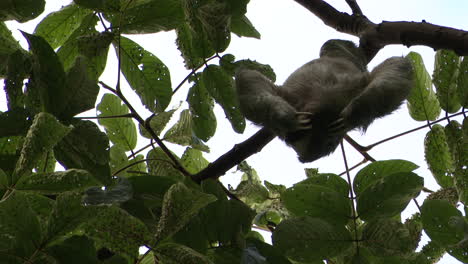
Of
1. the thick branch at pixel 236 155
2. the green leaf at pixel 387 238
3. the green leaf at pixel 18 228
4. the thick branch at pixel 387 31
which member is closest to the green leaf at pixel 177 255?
the green leaf at pixel 18 228

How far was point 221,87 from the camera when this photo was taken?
2959 mm

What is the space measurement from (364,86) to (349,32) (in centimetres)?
47

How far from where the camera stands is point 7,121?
193 cm

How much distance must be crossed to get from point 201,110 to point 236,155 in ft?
1.41

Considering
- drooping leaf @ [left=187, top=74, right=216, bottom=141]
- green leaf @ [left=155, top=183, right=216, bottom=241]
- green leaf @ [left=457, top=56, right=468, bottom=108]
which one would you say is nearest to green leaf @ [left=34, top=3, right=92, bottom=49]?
drooping leaf @ [left=187, top=74, right=216, bottom=141]

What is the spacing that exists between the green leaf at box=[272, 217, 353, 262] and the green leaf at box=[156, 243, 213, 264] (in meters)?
0.55

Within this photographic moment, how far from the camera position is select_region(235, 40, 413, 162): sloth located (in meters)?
2.59

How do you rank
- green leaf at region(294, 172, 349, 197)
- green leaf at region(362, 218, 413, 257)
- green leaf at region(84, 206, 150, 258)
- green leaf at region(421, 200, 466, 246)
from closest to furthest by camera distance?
green leaf at region(84, 206, 150, 258), green leaf at region(362, 218, 413, 257), green leaf at region(421, 200, 466, 246), green leaf at region(294, 172, 349, 197)

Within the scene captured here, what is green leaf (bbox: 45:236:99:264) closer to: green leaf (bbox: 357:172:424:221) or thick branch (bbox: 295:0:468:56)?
green leaf (bbox: 357:172:424:221)

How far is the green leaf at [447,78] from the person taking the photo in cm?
270

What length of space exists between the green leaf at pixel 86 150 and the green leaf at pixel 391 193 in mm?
1089

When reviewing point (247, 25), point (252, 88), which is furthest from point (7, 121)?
point (247, 25)

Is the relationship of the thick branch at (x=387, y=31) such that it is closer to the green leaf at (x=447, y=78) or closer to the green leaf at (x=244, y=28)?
the green leaf at (x=447, y=78)

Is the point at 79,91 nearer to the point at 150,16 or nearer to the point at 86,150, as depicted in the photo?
the point at 86,150
